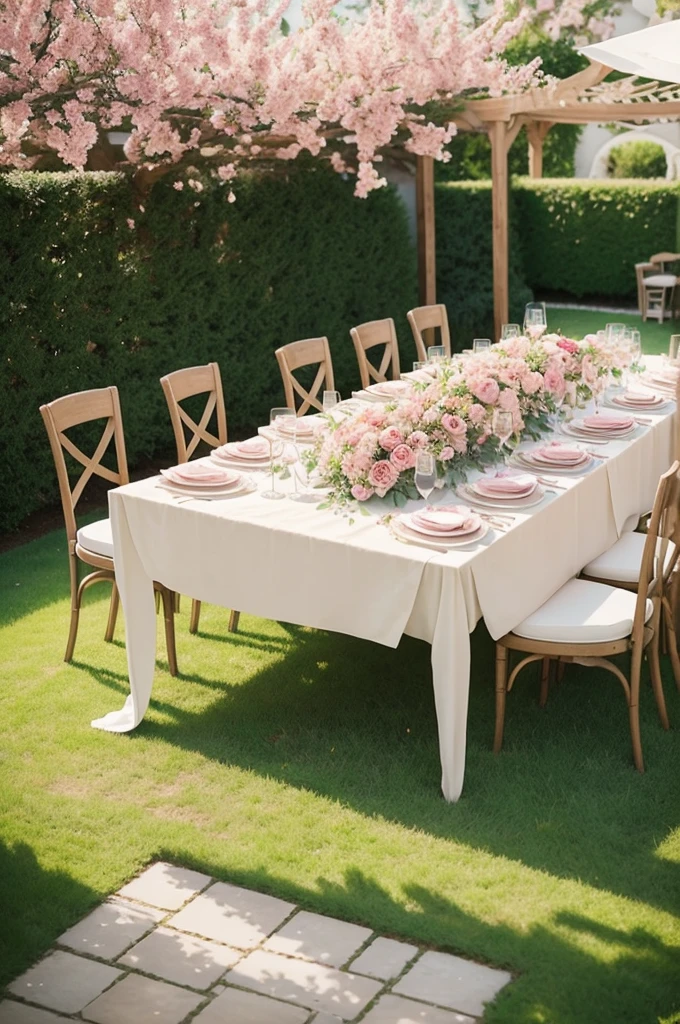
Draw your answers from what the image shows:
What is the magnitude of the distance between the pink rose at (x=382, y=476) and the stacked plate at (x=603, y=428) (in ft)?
4.60

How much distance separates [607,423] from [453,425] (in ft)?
3.98

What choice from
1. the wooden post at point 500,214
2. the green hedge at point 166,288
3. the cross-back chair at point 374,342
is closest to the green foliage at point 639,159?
the wooden post at point 500,214

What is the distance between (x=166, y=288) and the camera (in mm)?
8406

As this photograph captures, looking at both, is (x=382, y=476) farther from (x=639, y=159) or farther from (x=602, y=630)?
(x=639, y=159)

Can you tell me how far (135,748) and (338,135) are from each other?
5969 mm

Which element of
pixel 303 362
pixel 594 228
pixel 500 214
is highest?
pixel 500 214

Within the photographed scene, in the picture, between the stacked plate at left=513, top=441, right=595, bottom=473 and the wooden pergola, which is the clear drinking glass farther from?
the wooden pergola

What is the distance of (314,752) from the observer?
4.62 metres

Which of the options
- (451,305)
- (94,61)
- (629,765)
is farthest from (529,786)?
(451,305)

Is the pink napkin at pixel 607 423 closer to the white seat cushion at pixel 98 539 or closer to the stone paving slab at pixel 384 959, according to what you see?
the white seat cushion at pixel 98 539

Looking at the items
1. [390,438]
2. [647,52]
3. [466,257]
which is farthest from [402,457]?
[466,257]

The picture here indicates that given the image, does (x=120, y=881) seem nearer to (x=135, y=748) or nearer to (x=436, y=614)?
(x=135, y=748)

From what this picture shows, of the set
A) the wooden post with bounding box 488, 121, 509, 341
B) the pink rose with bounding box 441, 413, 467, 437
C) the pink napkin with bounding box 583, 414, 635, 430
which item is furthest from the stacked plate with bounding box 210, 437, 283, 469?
the wooden post with bounding box 488, 121, 509, 341

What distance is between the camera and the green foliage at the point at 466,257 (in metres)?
13.0
